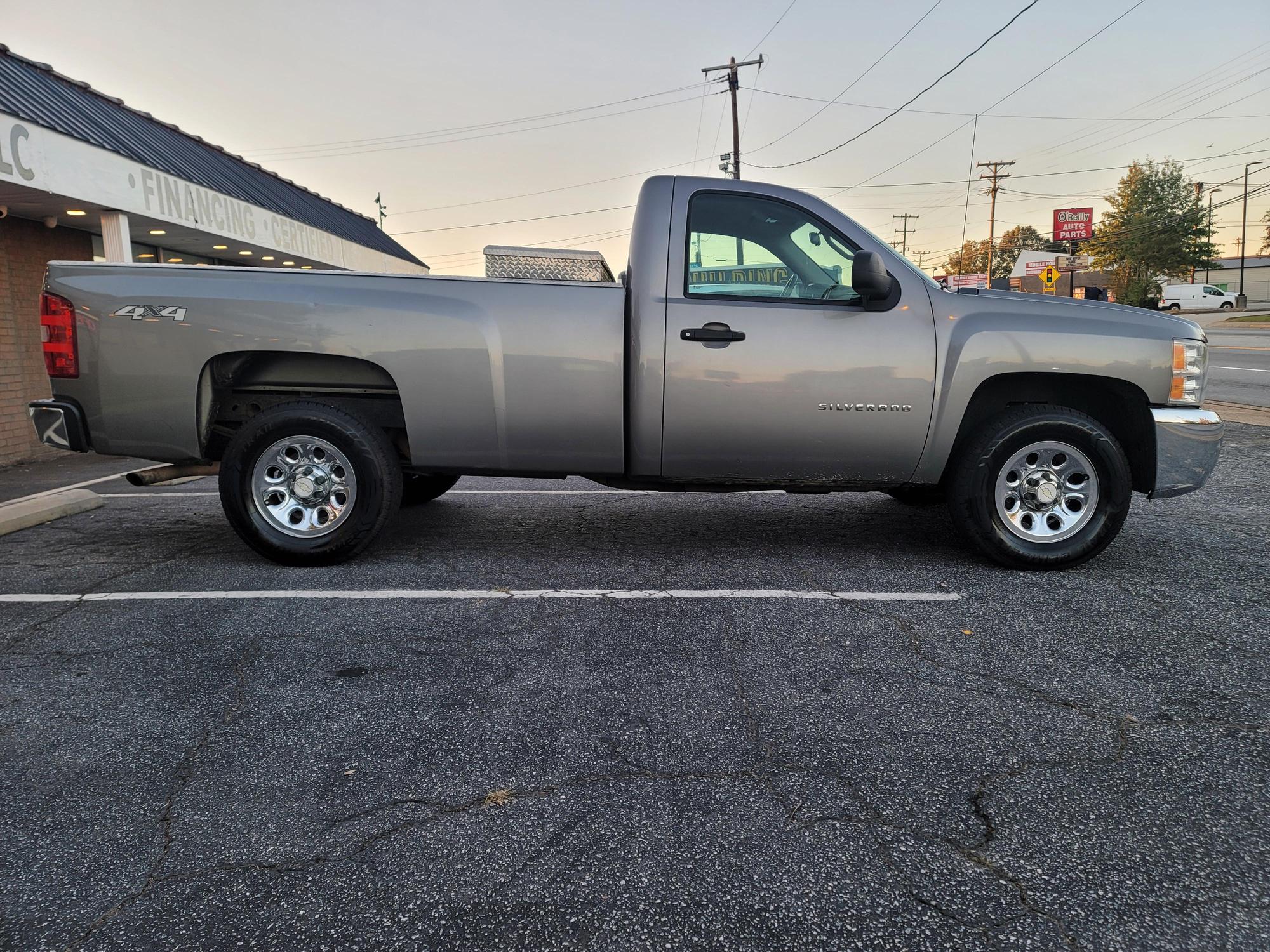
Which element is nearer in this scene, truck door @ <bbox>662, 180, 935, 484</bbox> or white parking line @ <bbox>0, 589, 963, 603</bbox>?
white parking line @ <bbox>0, 589, 963, 603</bbox>

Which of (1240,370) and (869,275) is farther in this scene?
(1240,370)

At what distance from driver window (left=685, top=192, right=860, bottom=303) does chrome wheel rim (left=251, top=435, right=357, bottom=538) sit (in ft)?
7.39

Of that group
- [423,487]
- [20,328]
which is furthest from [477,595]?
[20,328]

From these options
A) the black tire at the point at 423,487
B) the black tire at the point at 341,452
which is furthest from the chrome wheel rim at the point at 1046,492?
the black tire at the point at 423,487

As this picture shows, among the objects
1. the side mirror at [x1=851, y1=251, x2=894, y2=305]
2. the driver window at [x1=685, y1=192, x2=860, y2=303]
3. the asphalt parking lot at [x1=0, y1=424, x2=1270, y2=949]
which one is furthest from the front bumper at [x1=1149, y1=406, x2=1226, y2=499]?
the driver window at [x1=685, y1=192, x2=860, y2=303]

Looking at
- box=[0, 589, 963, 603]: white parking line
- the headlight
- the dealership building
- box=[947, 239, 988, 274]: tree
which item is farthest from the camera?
box=[947, 239, 988, 274]: tree

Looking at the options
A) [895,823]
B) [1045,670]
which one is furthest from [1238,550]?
[895,823]

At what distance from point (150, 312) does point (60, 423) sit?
813mm

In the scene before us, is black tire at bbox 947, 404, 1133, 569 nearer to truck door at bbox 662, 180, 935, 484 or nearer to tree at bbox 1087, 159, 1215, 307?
truck door at bbox 662, 180, 935, 484

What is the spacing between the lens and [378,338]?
4.54 m

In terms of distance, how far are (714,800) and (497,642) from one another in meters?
1.49

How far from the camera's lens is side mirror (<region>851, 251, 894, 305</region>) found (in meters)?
4.28

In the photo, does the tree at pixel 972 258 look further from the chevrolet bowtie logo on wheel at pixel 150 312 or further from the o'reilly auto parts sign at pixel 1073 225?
the chevrolet bowtie logo on wheel at pixel 150 312

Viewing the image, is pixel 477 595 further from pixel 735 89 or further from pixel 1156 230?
pixel 1156 230
